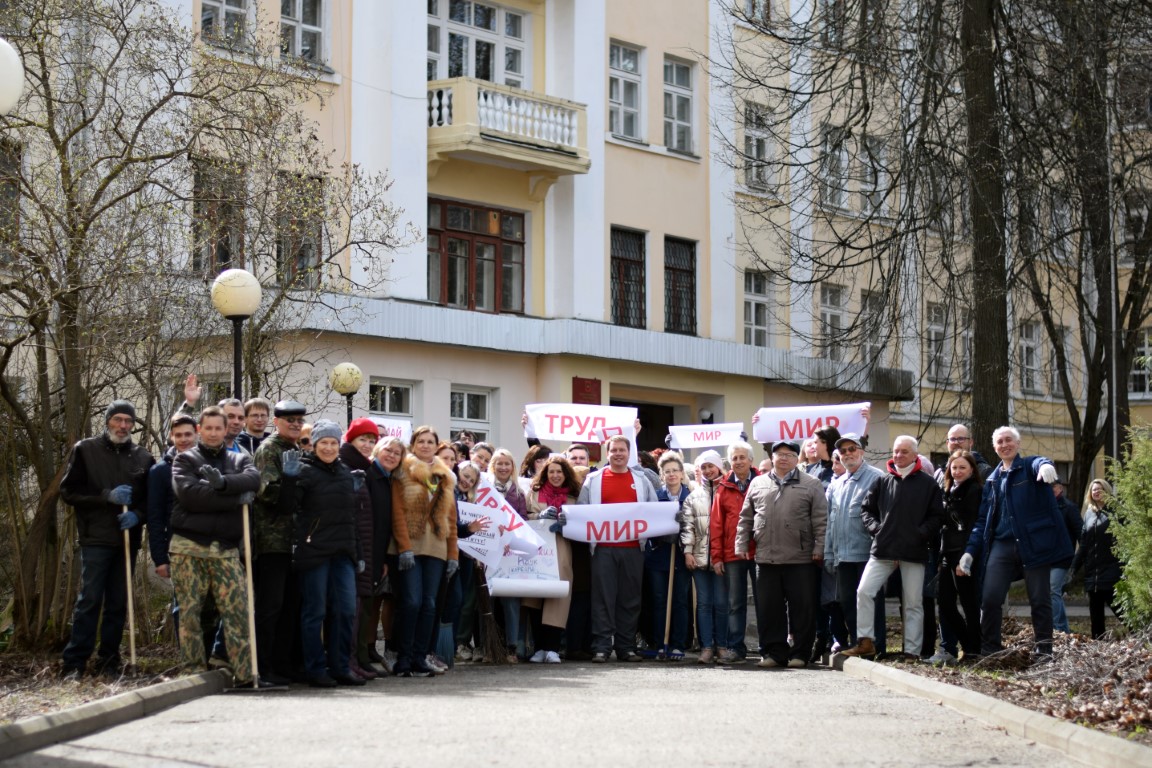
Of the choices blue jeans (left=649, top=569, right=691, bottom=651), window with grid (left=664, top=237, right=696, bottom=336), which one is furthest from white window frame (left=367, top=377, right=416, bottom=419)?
blue jeans (left=649, top=569, right=691, bottom=651)

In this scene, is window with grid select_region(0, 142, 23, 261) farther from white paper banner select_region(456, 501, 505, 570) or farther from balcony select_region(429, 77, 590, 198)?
balcony select_region(429, 77, 590, 198)

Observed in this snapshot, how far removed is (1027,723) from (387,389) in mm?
21390

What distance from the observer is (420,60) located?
106 feet

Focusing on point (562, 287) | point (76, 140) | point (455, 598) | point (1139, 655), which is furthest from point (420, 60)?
point (1139, 655)

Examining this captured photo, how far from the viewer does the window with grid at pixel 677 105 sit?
37562 millimetres

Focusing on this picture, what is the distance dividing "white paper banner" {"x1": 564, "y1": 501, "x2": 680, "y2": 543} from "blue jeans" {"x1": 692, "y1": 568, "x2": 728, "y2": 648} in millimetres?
704

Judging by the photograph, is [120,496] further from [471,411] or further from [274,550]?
[471,411]

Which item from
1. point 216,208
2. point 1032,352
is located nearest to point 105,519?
point 216,208

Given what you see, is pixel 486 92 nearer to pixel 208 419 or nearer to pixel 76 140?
pixel 76 140

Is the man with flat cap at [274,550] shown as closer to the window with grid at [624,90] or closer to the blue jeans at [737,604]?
the blue jeans at [737,604]

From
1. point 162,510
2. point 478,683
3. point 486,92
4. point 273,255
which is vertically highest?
point 486,92

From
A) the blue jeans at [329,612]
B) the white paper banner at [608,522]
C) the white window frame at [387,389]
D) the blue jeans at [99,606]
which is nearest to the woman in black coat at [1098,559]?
the white paper banner at [608,522]

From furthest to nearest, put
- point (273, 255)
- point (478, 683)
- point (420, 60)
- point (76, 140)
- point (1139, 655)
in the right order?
1. point (420, 60)
2. point (273, 255)
3. point (76, 140)
4. point (478, 683)
5. point (1139, 655)

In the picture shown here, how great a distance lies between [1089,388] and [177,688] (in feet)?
88.6
